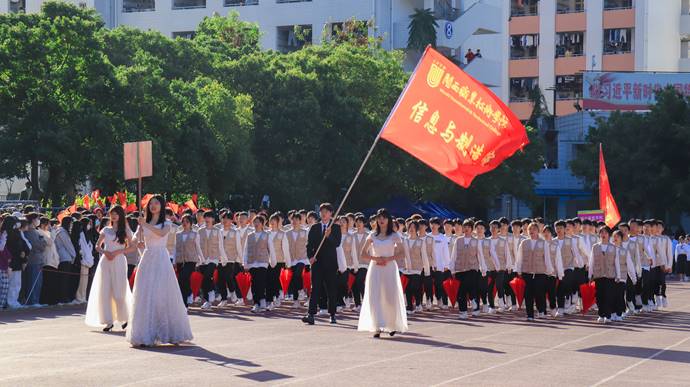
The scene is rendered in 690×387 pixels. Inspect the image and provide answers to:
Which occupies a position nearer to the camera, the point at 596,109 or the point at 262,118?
the point at 262,118

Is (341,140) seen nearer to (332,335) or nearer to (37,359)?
(332,335)

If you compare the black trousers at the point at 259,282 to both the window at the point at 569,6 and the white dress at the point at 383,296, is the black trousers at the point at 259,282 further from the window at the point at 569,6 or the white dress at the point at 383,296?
the window at the point at 569,6

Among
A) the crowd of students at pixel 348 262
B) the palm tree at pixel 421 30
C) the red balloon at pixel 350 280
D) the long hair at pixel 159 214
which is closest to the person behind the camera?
the long hair at pixel 159 214

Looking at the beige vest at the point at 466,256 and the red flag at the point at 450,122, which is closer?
the red flag at the point at 450,122

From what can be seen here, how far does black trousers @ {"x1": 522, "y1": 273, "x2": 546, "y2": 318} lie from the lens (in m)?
23.7

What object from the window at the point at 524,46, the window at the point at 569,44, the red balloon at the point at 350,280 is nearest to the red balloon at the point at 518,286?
the red balloon at the point at 350,280

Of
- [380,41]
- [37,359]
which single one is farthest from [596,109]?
[37,359]

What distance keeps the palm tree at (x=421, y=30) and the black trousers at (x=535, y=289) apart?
4129 centimetres

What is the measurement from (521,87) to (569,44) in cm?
402

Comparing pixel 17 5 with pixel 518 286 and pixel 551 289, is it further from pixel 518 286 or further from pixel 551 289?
pixel 551 289

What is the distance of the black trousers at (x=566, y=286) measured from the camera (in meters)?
25.2

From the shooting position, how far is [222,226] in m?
26.6

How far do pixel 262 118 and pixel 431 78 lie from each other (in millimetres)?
28813

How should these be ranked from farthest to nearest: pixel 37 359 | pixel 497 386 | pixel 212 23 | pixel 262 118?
pixel 212 23 → pixel 262 118 → pixel 37 359 → pixel 497 386
